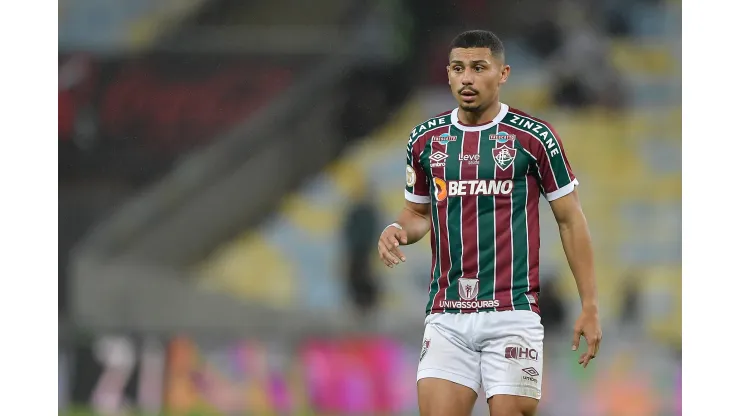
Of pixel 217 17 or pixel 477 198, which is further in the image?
pixel 217 17

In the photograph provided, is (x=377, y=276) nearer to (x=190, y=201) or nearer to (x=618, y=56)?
(x=190, y=201)

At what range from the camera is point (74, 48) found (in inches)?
294

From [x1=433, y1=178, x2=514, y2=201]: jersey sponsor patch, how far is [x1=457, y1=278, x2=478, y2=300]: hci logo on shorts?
333 mm

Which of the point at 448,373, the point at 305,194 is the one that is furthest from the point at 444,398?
the point at 305,194

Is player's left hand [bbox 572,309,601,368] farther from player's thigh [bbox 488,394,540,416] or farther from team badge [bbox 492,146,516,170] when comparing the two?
team badge [bbox 492,146,516,170]

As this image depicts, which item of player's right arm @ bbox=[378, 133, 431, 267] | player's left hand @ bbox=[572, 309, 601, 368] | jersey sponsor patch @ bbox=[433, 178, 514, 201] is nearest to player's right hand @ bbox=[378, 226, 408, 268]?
player's right arm @ bbox=[378, 133, 431, 267]

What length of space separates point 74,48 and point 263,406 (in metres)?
2.84

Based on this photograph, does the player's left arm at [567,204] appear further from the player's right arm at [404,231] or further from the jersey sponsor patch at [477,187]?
the player's right arm at [404,231]

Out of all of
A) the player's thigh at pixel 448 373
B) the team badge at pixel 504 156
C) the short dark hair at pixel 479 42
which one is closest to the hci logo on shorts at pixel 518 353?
the player's thigh at pixel 448 373

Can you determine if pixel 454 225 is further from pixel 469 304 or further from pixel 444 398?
pixel 444 398

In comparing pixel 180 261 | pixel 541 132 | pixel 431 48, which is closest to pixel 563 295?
pixel 431 48

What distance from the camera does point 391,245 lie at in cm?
390

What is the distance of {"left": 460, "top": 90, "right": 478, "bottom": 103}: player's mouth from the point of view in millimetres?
4012

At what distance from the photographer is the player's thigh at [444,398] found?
153 inches
